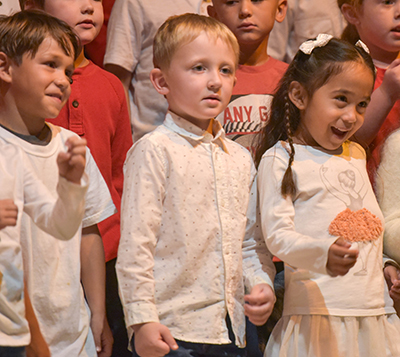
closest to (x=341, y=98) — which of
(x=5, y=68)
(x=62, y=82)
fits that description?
(x=62, y=82)

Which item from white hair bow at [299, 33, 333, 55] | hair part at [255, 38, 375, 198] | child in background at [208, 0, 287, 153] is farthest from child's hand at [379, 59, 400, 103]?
child in background at [208, 0, 287, 153]

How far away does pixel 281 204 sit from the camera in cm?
156

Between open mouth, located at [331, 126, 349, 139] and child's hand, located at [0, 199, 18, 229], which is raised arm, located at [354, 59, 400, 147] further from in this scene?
child's hand, located at [0, 199, 18, 229]

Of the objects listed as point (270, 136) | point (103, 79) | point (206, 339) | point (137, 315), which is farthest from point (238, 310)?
point (103, 79)

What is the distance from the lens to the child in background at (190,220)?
136 cm

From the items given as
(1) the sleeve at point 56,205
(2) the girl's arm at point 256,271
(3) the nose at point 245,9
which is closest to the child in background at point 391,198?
(2) the girl's arm at point 256,271

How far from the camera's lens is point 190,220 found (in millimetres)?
1433

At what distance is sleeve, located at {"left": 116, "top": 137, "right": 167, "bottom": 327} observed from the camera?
1.33 m

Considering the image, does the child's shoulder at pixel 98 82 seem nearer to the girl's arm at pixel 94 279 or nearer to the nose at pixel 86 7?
the nose at pixel 86 7

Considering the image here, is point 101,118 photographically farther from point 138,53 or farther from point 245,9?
point 245,9

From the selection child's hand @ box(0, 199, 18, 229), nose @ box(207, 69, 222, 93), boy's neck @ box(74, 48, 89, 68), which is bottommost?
child's hand @ box(0, 199, 18, 229)

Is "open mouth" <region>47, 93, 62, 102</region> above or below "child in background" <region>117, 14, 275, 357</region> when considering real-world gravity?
above

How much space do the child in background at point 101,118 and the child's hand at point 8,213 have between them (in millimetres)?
520

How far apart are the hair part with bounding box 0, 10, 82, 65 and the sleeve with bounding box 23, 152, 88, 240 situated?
0.27 meters
